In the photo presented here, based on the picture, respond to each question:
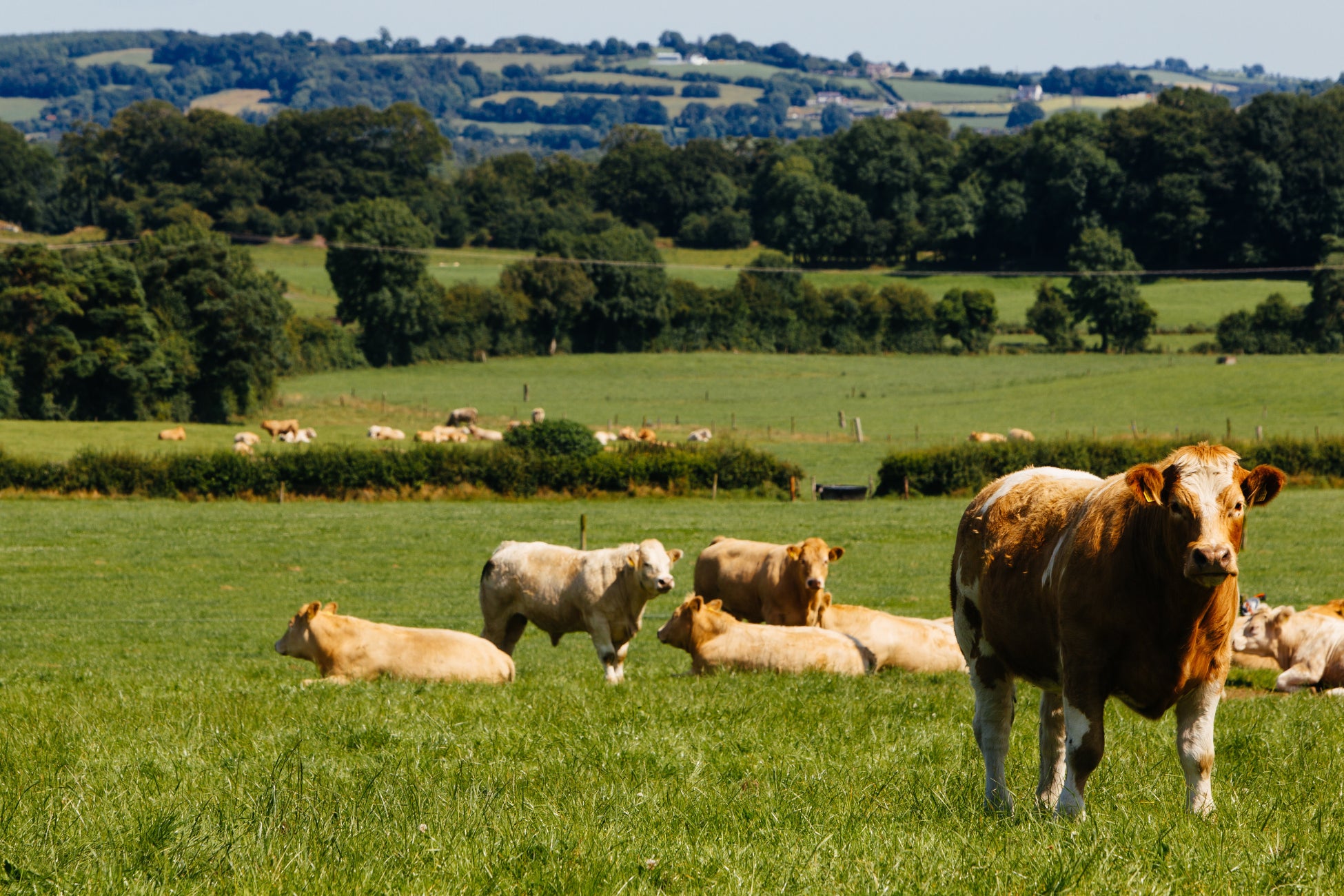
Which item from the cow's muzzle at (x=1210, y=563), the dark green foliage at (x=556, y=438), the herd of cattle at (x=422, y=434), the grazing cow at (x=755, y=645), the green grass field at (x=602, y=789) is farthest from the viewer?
the herd of cattle at (x=422, y=434)

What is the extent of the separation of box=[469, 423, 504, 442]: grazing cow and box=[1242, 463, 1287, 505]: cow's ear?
57850 mm

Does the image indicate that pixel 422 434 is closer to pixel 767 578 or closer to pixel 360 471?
pixel 360 471

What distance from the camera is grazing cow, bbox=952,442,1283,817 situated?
19.5 feet

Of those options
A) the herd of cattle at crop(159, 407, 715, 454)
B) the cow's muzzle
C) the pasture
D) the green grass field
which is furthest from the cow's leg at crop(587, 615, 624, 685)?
the herd of cattle at crop(159, 407, 715, 454)

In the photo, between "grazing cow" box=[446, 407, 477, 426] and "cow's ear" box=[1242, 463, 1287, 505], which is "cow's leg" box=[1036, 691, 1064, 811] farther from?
"grazing cow" box=[446, 407, 477, 426]

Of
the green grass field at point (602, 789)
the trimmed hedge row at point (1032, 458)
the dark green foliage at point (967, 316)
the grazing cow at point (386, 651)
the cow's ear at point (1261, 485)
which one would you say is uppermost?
the cow's ear at point (1261, 485)

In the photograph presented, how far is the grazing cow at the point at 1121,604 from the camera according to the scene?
5945mm

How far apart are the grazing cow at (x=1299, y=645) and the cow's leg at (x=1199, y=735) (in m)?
6.90

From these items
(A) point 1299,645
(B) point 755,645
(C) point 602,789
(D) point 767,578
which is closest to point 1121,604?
(C) point 602,789

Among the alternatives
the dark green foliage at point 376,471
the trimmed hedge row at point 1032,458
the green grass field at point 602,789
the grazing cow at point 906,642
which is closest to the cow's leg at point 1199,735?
the green grass field at point 602,789

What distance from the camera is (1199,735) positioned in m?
6.38

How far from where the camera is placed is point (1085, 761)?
6312 millimetres

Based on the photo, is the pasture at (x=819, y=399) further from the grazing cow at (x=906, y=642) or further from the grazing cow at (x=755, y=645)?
the grazing cow at (x=755, y=645)

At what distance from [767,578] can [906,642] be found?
3.41 m
